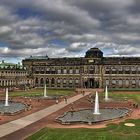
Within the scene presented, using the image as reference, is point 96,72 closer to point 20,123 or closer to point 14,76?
point 14,76

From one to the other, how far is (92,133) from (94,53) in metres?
95.8

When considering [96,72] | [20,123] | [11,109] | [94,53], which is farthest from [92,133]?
[94,53]

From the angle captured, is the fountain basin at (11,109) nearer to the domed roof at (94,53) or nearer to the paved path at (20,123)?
the paved path at (20,123)

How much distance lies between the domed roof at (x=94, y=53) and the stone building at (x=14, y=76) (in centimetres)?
3278

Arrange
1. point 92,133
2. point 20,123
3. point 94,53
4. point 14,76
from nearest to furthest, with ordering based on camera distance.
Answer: point 92,133 < point 20,123 < point 94,53 < point 14,76

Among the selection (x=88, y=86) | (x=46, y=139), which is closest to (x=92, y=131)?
(x=46, y=139)

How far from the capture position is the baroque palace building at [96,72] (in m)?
135

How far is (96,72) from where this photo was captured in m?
136

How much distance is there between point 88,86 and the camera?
136 meters

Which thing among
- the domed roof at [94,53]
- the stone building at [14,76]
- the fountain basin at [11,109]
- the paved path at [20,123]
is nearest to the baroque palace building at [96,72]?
the domed roof at [94,53]

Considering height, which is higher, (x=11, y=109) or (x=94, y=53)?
(x=94, y=53)

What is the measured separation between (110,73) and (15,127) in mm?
95401

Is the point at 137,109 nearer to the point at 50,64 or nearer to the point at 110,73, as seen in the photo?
the point at 110,73

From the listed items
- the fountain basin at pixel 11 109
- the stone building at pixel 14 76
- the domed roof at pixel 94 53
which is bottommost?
the fountain basin at pixel 11 109
